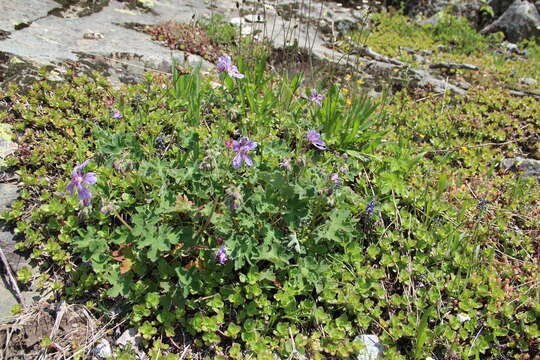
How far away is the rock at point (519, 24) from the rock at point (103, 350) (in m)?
9.82

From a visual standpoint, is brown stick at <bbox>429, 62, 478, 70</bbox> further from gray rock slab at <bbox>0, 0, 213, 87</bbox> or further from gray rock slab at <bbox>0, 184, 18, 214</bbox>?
gray rock slab at <bbox>0, 184, 18, 214</bbox>

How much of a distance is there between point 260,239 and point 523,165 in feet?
10.5

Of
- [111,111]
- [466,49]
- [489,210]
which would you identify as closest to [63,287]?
[111,111]

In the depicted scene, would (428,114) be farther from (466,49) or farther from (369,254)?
(466,49)

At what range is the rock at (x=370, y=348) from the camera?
8.00 feet

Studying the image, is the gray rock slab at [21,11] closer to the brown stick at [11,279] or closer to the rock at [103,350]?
the brown stick at [11,279]

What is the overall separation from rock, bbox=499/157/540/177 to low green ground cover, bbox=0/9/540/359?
0.60 m

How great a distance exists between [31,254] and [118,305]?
2.23 ft

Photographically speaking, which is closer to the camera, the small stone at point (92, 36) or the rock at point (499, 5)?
the small stone at point (92, 36)

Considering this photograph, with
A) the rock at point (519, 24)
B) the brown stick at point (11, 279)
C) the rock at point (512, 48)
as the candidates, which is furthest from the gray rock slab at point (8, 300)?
the rock at point (519, 24)

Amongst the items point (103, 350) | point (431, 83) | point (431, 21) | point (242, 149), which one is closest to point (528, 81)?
point (431, 83)

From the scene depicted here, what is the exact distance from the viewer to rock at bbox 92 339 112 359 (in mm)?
2287

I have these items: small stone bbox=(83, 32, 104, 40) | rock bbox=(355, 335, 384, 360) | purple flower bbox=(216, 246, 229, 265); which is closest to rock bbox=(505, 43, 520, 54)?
small stone bbox=(83, 32, 104, 40)

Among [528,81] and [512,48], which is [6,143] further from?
[512,48]
